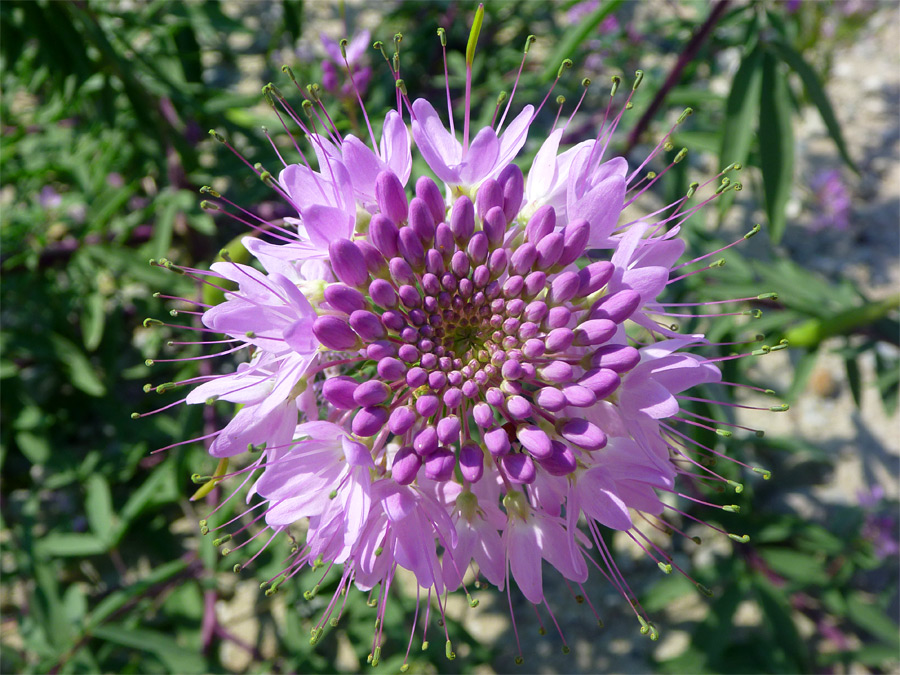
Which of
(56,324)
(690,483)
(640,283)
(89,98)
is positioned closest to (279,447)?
(640,283)

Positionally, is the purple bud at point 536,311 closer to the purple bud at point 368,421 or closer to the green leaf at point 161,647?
the purple bud at point 368,421

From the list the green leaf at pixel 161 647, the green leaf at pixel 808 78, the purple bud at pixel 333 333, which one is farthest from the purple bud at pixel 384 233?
the green leaf at pixel 161 647

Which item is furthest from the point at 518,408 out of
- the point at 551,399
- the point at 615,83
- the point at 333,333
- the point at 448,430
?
the point at 615,83

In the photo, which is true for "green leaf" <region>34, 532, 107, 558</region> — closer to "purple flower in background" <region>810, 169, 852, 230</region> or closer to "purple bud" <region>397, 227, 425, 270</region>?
"purple bud" <region>397, 227, 425, 270</region>

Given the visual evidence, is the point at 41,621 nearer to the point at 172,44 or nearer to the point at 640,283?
the point at 172,44

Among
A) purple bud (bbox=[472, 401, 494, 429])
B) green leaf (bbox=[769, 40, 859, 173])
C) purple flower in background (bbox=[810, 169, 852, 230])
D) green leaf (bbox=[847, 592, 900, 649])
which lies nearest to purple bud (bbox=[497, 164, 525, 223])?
purple bud (bbox=[472, 401, 494, 429])
